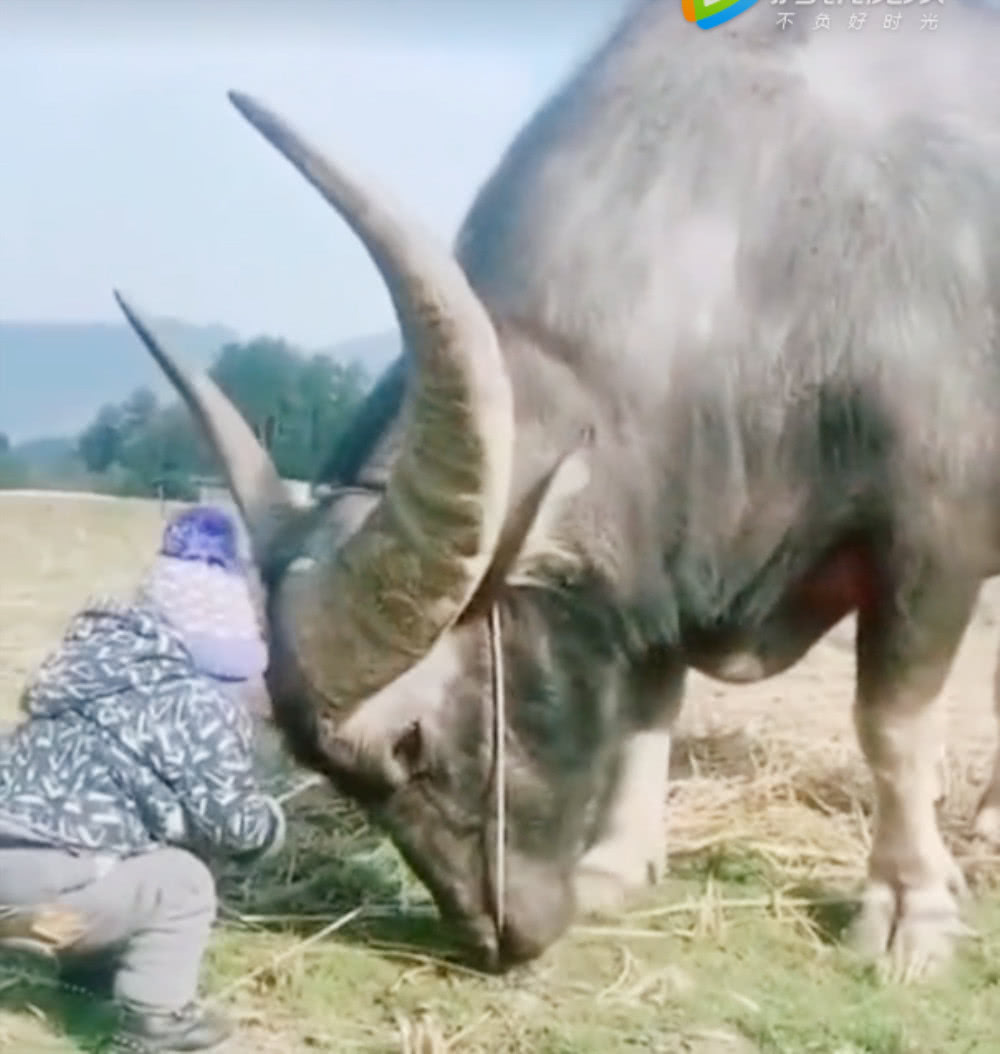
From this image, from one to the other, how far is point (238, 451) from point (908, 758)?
2.04 ft

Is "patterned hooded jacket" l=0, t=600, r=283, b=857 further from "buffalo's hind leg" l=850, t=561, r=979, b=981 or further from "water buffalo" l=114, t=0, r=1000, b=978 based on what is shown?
"buffalo's hind leg" l=850, t=561, r=979, b=981

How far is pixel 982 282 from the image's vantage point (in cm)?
209

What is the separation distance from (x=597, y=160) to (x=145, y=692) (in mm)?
569

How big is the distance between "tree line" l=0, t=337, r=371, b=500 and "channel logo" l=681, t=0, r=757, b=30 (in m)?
0.41

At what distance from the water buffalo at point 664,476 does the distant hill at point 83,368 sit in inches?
1.0

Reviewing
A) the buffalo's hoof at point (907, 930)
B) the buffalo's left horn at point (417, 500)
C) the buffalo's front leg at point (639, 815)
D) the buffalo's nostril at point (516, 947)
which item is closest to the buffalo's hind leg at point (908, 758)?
the buffalo's hoof at point (907, 930)

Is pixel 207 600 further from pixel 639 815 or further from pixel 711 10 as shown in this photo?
pixel 711 10

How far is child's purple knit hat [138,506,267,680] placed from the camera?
6.31 ft

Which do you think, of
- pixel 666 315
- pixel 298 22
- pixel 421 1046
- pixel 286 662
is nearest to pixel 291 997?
pixel 421 1046

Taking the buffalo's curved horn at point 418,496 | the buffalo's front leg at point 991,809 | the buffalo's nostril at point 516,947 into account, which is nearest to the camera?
the buffalo's curved horn at point 418,496

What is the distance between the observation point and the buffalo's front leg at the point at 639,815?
2.06 meters

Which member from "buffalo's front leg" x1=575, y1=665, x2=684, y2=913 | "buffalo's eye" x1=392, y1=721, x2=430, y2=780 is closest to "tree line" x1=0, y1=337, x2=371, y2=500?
"buffalo's eye" x1=392, y1=721, x2=430, y2=780

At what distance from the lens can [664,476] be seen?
79.0 inches

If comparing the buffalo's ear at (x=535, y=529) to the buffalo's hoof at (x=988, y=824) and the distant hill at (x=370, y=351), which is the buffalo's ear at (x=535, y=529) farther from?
the buffalo's hoof at (x=988, y=824)
